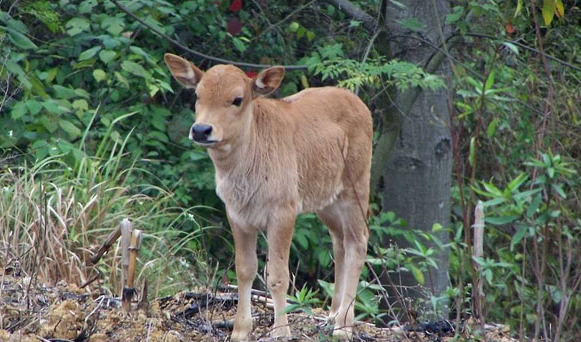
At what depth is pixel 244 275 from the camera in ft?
20.2

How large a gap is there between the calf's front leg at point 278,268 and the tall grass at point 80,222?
1691 millimetres

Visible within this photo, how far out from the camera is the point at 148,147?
10.3 metres

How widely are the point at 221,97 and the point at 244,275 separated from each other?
1.08 m

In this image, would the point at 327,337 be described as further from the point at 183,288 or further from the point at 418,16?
the point at 418,16

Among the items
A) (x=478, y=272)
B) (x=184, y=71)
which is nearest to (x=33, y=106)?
(x=184, y=71)

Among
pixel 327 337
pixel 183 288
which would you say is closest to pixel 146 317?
pixel 327 337

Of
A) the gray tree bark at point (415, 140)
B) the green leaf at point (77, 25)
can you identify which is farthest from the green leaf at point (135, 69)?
the gray tree bark at point (415, 140)

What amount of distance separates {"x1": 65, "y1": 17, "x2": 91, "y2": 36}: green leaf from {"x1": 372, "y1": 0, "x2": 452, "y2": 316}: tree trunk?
2.74m

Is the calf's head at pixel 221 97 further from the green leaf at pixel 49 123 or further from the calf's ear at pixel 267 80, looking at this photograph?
the green leaf at pixel 49 123

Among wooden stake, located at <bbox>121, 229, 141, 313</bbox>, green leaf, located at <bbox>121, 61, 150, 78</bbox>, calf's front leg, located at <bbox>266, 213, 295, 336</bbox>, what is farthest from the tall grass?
calf's front leg, located at <bbox>266, 213, 295, 336</bbox>

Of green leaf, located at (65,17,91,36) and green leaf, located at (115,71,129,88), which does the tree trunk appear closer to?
green leaf, located at (115,71,129,88)

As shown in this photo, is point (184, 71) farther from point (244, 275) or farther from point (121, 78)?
point (121, 78)

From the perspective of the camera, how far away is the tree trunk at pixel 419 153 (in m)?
9.11

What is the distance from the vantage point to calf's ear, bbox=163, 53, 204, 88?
620cm
